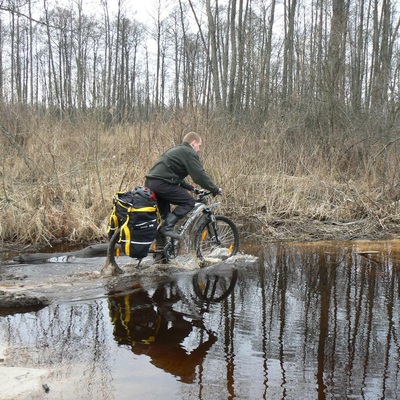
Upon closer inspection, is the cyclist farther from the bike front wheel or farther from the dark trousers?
the bike front wheel

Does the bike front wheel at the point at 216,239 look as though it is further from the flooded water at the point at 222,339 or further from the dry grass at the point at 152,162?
the dry grass at the point at 152,162

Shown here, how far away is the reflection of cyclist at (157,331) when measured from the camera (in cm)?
397

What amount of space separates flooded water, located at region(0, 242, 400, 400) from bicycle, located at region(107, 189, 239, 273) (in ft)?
1.88

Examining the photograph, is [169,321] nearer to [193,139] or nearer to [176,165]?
[176,165]

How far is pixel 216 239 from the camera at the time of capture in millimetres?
7770

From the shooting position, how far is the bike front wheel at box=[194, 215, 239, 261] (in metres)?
7.58

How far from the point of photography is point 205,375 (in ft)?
12.2

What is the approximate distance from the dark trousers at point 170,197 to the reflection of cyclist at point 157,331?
1.50 meters

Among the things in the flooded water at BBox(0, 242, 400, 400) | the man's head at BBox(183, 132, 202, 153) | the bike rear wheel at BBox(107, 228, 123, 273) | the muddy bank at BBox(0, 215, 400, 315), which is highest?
the man's head at BBox(183, 132, 202, 153)

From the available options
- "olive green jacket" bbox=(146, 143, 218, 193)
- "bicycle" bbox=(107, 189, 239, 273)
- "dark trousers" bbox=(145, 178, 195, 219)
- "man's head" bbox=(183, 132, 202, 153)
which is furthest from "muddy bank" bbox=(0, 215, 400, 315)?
"man's head" bbox=(183, 132, 202, 153)

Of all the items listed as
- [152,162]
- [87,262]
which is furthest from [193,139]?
[152,162]

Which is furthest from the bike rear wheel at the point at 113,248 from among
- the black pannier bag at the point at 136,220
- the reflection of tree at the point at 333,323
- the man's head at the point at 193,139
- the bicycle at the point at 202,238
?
the reflection of tree at the point at 333,323

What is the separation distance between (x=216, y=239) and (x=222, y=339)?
11.1 feet

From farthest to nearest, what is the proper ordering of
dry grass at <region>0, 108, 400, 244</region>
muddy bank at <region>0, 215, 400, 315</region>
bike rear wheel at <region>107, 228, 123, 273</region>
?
dry grass at <region>0, 108, 400, 244</region> → bike rear wheel at <region>107, 228, 123, 273</region> → muddy bank at <region>0, 215, 400, 315</region>
